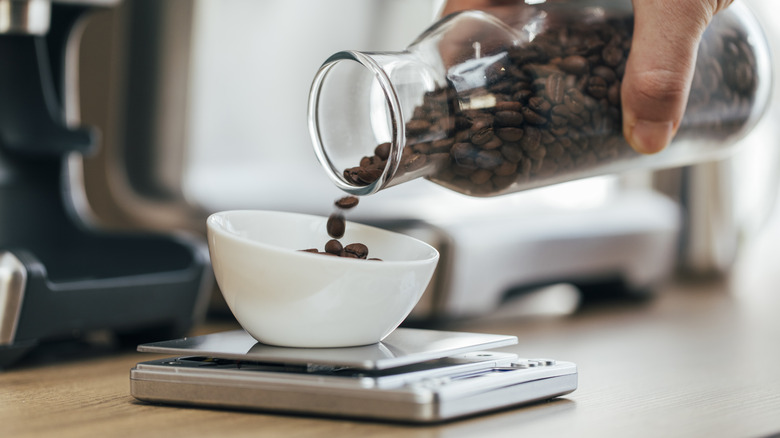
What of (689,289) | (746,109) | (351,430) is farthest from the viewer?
(689,289)

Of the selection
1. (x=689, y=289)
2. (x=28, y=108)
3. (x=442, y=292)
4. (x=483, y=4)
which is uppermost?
(x=483, y=4)

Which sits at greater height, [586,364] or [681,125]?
[681,125]

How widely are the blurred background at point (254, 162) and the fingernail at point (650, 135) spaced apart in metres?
0.29

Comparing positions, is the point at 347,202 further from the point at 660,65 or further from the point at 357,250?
the point at 660,65

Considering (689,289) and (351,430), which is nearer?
(351,430)

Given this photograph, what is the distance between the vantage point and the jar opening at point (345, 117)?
0.61 m

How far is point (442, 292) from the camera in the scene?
904 millimetres

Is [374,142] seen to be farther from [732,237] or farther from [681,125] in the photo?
[732,237]

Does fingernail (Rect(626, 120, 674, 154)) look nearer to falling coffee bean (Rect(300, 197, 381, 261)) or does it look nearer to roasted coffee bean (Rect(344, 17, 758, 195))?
roasted coffee bean (Rect(344, 17, 758, 195))

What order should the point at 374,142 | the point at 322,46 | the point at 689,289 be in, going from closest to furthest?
the point at 374,142
the point at 322,46
the point at 689,289

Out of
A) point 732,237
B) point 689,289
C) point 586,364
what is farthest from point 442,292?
Result: point 732,237

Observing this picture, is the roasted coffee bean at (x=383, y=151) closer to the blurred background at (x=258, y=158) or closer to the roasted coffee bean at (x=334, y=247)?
the roasted coffee bean at (x=334, y=247)

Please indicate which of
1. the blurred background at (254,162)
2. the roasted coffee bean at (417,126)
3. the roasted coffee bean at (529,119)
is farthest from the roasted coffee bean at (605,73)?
the blurred background at (254,162)

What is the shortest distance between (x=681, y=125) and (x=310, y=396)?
0.36 m
